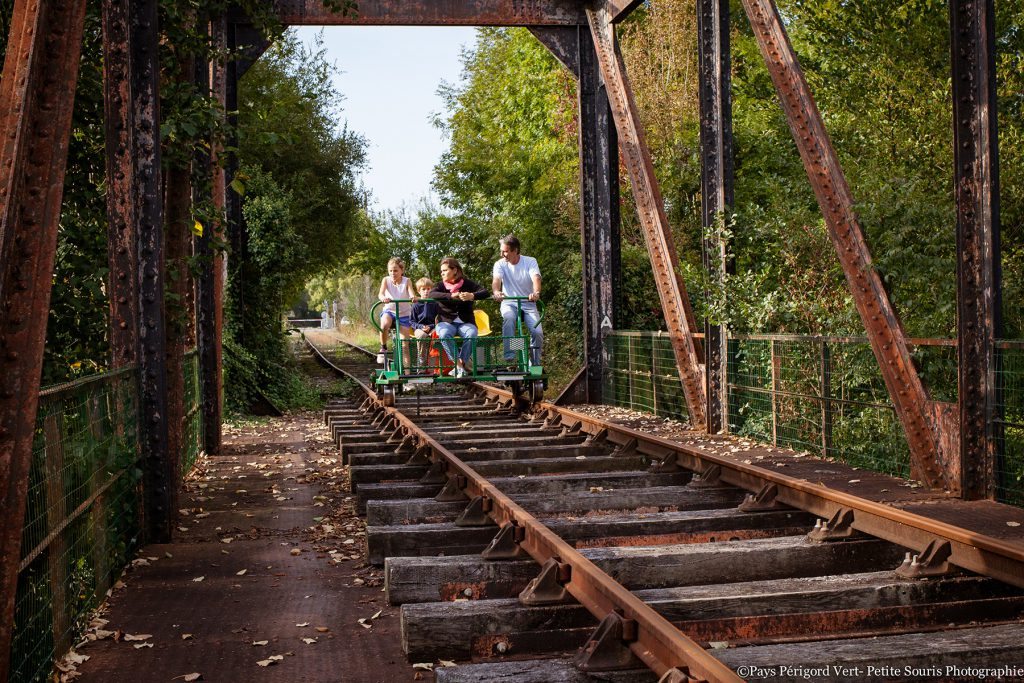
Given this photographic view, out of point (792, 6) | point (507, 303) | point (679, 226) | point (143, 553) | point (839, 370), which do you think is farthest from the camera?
point (792, 6)

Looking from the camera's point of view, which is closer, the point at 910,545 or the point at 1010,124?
the point at 910,545

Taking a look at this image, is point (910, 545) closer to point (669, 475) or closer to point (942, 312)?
point (669, 475)

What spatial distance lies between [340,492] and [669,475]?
2.94 meters

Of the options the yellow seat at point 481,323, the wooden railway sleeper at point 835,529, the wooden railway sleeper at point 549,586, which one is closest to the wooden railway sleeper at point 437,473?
the wooden railway sleeper at point 835,529

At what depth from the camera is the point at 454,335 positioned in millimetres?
14164

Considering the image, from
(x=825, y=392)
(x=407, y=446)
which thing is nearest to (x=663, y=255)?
(x=825, y=392)

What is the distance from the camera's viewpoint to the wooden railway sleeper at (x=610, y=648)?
13.9ft

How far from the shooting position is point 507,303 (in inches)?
561

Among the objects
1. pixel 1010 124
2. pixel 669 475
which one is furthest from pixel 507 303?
pixel 1010 124

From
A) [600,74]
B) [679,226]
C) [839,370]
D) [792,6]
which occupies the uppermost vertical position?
[792,6]

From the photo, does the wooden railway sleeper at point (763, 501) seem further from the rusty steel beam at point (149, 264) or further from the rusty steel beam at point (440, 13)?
the rusty steel beam at point (440, 13)

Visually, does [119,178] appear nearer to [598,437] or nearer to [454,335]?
[598,437]

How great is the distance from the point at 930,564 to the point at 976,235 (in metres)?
3.05

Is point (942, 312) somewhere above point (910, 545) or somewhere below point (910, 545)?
above
